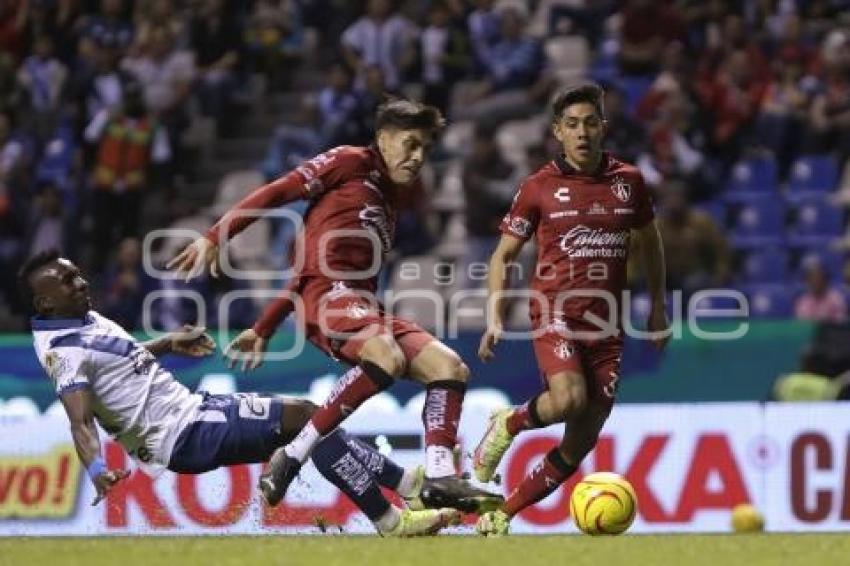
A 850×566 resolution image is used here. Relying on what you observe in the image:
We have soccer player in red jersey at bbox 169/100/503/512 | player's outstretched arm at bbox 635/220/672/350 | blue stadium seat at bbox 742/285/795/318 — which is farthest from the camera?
blue stadium seat at bbox 742/285/795/318

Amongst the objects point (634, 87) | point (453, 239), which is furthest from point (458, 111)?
point (634, 87)

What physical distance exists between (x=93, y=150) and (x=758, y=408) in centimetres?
896

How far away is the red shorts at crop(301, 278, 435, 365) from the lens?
10188 millimetres

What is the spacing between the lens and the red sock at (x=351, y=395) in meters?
10.1

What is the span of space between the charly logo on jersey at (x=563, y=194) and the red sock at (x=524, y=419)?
1.08 meters

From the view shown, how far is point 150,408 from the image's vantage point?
35.4ft

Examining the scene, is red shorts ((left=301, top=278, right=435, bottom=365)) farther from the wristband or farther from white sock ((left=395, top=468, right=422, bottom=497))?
the wristband

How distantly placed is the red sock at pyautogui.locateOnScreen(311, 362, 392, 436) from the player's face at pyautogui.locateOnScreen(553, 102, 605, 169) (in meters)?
1.82

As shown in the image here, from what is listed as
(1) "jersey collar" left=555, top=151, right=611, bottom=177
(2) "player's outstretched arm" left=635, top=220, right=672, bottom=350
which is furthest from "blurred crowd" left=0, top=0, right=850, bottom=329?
(1) "jersey collar" left=555, top=151, right=611, bottom=177

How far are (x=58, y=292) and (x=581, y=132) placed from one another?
289 cm

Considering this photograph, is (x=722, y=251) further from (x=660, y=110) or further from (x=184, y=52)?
(x=184, y=52)

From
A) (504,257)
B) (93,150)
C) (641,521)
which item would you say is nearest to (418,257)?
(93,150)

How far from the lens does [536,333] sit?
11.0 meters

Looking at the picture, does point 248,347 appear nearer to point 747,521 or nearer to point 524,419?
point 524,419
